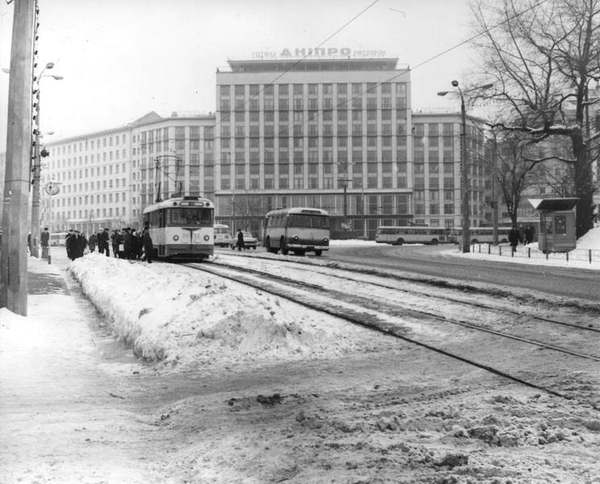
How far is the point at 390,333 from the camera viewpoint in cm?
913

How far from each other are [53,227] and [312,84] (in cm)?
5459

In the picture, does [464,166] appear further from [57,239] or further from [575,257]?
[57,239]

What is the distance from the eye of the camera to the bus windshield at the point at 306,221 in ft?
115

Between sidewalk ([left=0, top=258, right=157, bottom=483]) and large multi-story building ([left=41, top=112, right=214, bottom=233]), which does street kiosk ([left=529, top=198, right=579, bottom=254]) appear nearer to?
sidewalk ([left=0, top=258, right=157, bottom=483])

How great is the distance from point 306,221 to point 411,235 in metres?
43.1

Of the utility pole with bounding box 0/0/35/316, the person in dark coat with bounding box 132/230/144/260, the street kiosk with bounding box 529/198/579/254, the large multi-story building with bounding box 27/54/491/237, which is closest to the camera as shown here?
the utility pole with bounding box 0/0/35/316

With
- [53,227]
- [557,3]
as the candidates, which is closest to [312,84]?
[53,227]

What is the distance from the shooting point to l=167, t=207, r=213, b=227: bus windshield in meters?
27.3

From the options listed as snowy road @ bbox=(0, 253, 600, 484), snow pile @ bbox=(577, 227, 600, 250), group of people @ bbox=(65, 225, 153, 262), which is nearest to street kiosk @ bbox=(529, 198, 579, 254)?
snow pile @ bbox=(577, 227, 600, 250)

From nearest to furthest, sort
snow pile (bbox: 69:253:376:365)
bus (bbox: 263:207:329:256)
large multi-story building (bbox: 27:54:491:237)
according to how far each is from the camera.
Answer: snow pile (bbox: 69:253:376:365) → bus (bbox: 263:207:329:256) → large multi-story building (bbox: 27:54:491:237)

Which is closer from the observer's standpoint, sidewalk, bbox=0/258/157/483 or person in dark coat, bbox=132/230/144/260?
sidewalk, bbox=0/258/157/483

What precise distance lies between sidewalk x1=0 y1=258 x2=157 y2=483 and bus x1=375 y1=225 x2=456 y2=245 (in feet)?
218

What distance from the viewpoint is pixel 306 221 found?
35375mm

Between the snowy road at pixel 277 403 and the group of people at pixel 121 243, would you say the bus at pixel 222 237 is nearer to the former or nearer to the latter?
the group of people at pixel 121 243
